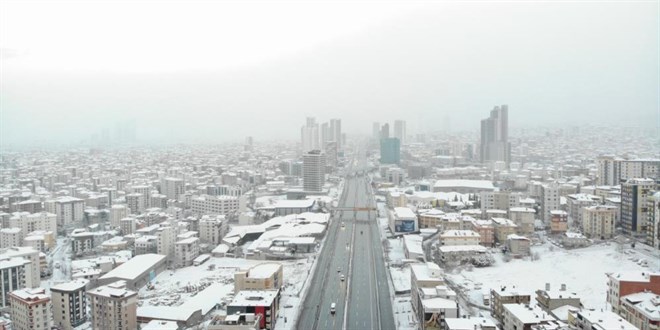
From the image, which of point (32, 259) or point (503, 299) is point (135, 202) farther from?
point (503, 299)

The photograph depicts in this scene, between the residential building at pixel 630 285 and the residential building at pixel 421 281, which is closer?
the residential building at pixel 630 285

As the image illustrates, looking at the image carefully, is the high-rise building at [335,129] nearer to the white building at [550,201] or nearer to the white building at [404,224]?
the white building at [550,201]

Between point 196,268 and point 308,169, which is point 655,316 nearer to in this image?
point 196,268

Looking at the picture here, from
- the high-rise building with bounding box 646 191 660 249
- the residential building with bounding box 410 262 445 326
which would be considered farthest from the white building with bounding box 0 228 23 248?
the high-rise building with bounding box 646 191 660 249

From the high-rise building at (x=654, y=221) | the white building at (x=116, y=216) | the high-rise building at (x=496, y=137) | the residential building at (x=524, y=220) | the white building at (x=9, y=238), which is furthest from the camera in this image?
the high-rise building at (x=496, y=137)

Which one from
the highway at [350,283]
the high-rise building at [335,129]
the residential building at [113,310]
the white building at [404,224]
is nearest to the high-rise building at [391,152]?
the high-rise building at [335,129]

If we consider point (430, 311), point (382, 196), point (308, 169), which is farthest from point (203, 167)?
point (430, 311)

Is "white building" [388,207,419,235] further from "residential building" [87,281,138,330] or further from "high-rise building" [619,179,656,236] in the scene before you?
"residential building" [87,281,138,330]
